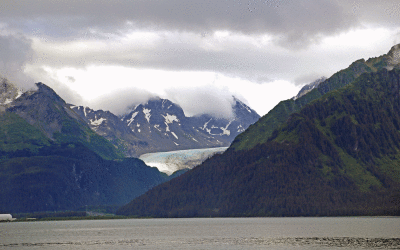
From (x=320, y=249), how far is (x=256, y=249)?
19.6 metres

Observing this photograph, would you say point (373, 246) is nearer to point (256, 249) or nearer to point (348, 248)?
point (348, 248)

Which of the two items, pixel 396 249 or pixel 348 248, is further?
pixel 348 248

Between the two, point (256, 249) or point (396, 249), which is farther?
point (256, 249)

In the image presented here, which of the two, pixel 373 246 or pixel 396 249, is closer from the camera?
pixel 396 249

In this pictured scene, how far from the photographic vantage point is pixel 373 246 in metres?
199

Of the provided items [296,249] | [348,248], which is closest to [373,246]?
[348,248]

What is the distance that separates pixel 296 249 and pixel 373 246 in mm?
24293

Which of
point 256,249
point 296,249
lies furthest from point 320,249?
point 256,249

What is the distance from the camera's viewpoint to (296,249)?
644 ft

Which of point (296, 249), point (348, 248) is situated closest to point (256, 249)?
point (296, 249)

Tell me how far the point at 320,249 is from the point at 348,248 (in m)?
9.68

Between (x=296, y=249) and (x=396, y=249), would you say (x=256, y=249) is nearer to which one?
(x=296, y=249)

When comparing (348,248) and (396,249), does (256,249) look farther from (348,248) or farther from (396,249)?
(396,249)

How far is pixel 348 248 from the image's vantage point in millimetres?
197000
